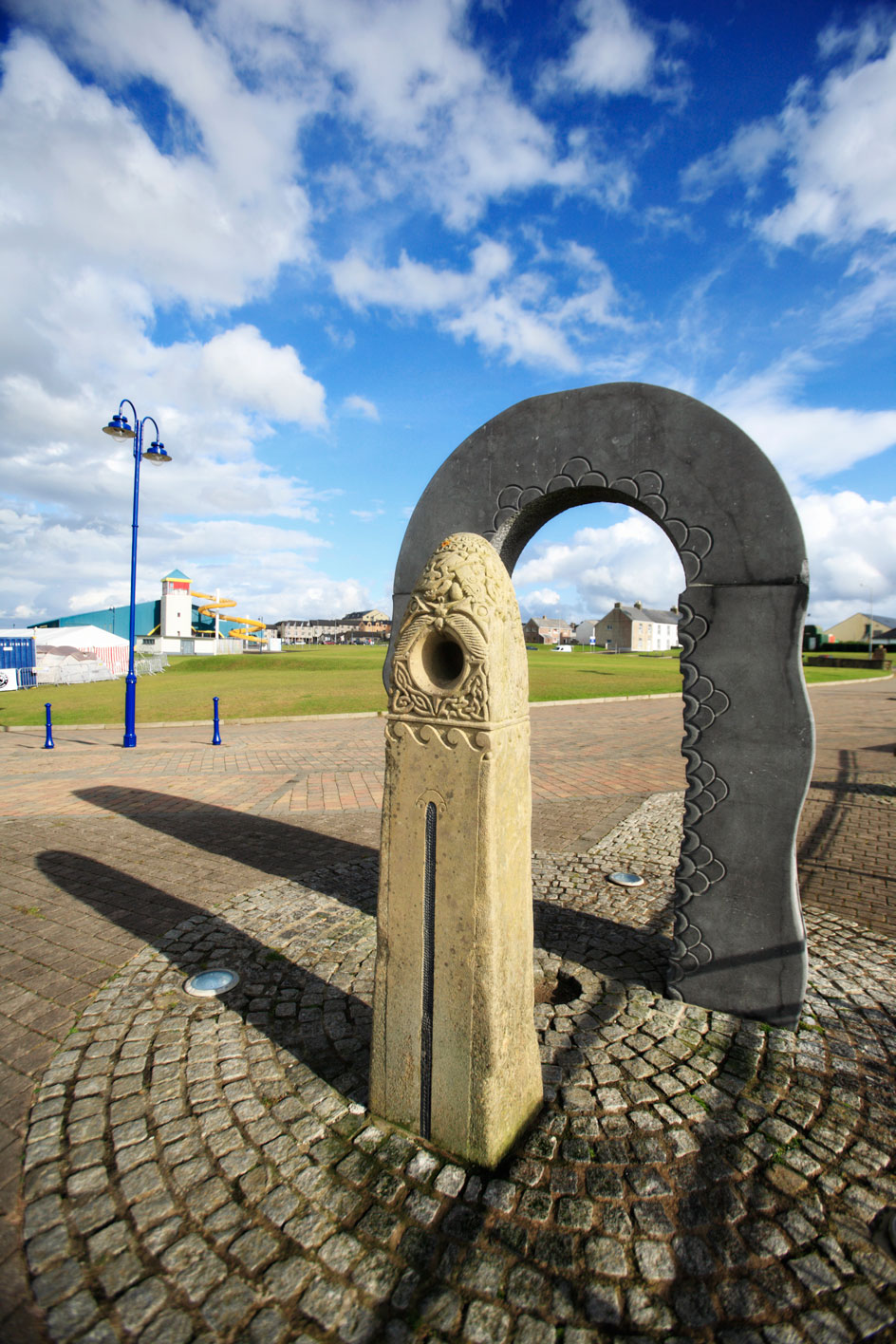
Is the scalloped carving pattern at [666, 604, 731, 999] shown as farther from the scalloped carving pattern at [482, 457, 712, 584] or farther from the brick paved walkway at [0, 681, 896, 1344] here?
the brick paved walkway at [0, 681, 896, 1344]

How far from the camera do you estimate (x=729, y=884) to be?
3719 millimetres

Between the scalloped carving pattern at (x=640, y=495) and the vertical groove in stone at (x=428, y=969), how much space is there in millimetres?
2254

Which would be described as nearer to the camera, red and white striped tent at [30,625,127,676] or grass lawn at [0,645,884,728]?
grass lawn at [0,645,884,728]

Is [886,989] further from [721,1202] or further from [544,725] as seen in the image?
[544,725]

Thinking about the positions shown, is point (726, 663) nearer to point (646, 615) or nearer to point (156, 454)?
point (156, 454)

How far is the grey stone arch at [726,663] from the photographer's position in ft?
11.4

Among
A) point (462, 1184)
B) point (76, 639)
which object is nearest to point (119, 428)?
point (462, 1184)

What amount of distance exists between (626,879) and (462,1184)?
372cm

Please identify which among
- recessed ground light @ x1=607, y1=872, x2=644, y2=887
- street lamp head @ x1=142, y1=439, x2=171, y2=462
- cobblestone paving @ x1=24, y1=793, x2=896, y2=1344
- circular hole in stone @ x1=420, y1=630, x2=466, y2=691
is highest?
street lamp head @ x1=142, y1=439, x2=171, y2=462

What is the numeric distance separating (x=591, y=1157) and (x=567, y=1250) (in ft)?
1.41

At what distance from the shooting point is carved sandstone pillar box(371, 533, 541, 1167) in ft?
8.13

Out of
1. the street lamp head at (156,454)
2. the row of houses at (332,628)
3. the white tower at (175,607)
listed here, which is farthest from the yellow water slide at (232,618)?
the street lamp head at (156,454)

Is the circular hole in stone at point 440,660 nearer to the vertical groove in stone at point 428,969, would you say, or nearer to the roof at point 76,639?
the vertical groove in stone at point 428,969

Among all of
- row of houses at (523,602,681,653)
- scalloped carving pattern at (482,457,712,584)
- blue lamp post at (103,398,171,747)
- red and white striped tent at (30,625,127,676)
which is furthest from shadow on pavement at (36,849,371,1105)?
row of houses at (523,602,681,653)
